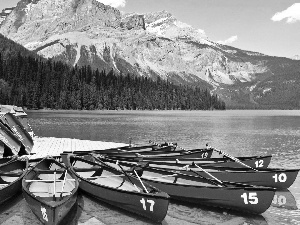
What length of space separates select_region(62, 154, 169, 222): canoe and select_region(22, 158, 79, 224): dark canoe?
0.81 m

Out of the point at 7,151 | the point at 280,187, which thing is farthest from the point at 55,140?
the point at 280,187

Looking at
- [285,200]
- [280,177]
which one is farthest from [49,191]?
[285,200]

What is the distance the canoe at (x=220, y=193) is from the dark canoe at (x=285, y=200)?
3799 mm

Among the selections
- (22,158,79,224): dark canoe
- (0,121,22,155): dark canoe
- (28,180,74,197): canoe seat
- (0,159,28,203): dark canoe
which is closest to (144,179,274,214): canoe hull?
(28,180,74,197): canoe seat

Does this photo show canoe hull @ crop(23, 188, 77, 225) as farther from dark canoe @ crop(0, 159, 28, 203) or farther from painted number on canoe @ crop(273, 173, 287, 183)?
painted number on canoe @ crop(273, 173, 287, 183)

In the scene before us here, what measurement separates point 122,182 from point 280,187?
9366mm

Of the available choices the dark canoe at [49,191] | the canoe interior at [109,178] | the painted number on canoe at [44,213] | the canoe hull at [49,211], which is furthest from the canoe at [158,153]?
the painted number on canoe at [44,213]

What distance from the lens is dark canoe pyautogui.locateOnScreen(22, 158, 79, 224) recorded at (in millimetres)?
13195

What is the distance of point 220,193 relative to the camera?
53.7ft

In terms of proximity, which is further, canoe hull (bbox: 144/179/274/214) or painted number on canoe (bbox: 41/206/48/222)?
canoe hull (bbox: 144/179/274/214)

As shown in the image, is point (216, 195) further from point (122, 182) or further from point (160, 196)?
point (122, 182)

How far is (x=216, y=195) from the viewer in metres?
16.5

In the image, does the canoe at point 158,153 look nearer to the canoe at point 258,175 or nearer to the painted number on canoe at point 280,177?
the canoe at point 258,175

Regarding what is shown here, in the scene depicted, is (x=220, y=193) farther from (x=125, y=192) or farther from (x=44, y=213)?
(x=44, y=213)
